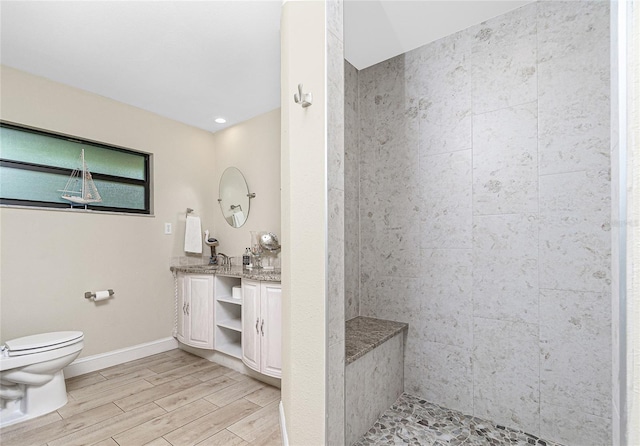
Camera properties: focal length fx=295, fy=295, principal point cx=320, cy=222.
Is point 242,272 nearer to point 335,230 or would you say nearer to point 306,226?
point 306,226

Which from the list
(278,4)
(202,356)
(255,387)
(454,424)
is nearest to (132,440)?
(255,387)

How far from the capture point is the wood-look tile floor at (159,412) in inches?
68.2

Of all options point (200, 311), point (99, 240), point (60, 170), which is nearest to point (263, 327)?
point (200, 311)

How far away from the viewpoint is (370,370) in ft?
5.73

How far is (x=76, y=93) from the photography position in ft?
8.54

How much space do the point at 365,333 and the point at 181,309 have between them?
2099mm

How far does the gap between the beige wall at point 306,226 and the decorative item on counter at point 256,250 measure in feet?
4.48

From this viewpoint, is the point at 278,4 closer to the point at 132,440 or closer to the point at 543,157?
the point at 543,157

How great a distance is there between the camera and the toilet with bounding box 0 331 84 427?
189 centimetres

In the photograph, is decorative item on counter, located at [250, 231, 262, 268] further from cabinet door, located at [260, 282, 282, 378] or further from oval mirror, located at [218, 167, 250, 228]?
cabinet door, located at [260, 282, 282, 378]

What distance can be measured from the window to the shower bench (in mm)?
2543

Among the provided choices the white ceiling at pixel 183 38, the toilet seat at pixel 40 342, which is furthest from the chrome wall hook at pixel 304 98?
the toilet seat at pixel 40 342

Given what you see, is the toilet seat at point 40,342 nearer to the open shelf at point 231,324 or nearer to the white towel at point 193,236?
the open shelf at point 231,324

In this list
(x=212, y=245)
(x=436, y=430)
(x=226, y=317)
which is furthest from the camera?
(x=212, y=245)
